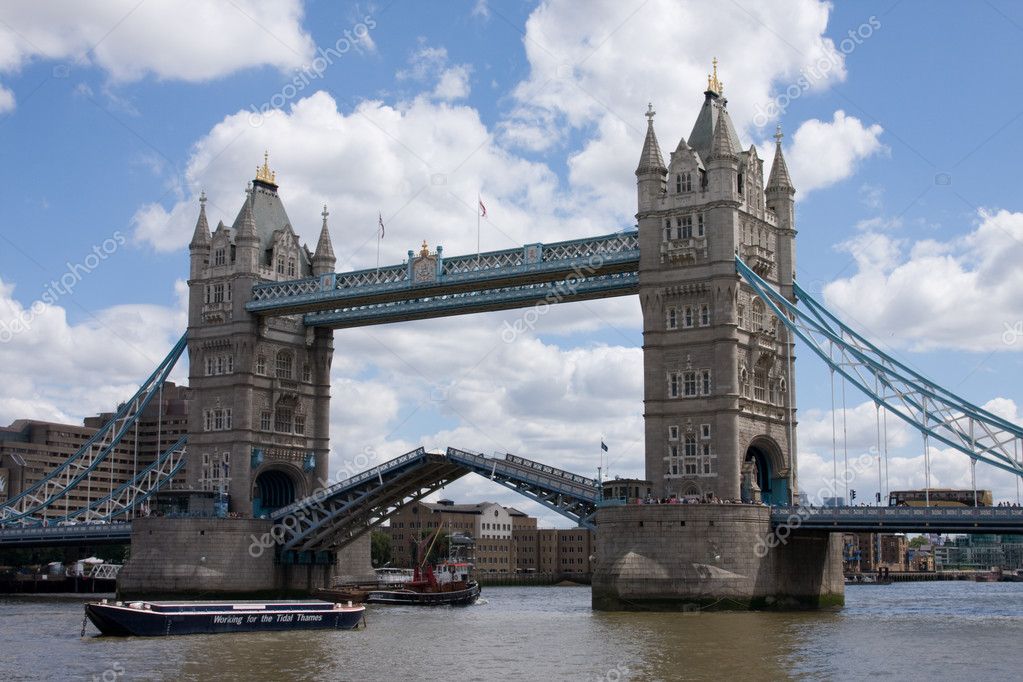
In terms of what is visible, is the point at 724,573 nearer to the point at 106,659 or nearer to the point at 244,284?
the point at 106,659

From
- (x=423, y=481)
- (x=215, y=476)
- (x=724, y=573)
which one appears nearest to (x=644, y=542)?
(x=724, y=573)

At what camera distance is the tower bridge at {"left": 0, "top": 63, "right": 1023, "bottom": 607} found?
7131 cm

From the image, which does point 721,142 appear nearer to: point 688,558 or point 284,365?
point 688,558

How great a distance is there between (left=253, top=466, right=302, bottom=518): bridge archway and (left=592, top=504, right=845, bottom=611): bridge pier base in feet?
109

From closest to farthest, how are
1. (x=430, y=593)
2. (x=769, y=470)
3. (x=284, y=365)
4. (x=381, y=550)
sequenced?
(x=769, y=470) → (x=430, y=593) → (x=284, y=365) → (x=381, y=550)

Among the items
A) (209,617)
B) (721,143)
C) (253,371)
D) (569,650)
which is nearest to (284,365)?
(253,371)

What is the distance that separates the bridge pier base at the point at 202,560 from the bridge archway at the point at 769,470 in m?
33.3

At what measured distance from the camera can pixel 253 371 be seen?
97.2 metres

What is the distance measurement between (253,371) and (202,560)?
14.7 meters

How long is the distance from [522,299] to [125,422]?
34.1 m

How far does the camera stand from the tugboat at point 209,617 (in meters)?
60.1

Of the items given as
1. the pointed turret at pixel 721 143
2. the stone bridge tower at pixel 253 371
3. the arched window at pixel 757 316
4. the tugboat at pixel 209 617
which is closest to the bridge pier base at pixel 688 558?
the arched window at pixel 757 316

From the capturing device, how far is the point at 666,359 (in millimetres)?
78812

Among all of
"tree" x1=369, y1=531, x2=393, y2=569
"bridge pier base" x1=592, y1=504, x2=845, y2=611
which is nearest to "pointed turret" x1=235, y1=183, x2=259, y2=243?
"bridge pier base" x1=592, y1=504, x2=845, y2=611
